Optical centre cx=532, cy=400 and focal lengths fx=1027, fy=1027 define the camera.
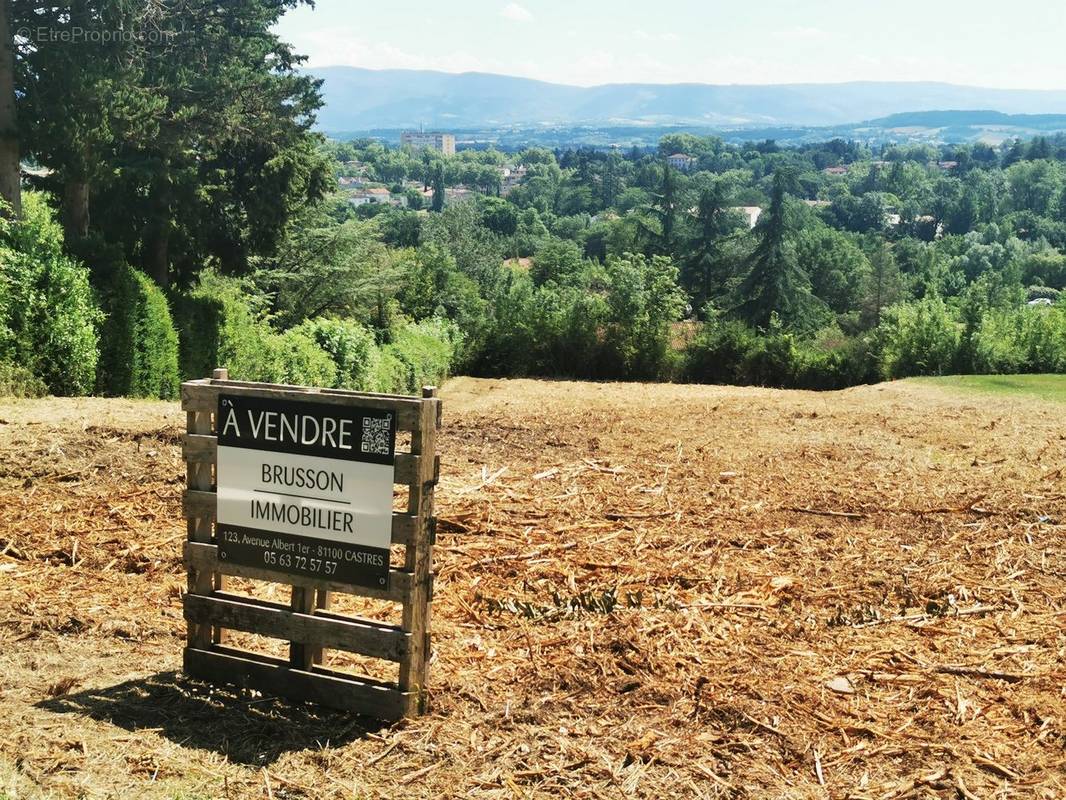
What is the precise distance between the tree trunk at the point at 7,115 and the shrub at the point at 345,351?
859 cm

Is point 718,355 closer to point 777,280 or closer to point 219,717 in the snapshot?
point 777,280

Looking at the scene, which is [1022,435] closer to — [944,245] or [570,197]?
[944,245]

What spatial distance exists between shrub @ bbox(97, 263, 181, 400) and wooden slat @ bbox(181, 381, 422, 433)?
12.4 meters

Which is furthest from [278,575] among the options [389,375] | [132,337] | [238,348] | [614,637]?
[389,375]

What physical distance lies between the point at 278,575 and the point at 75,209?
17.0 m

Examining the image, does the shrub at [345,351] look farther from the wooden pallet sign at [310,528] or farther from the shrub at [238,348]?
the wooden pallet sign at [310,528]

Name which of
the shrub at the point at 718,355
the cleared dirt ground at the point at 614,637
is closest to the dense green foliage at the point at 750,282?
the shrub at the point at 718,355

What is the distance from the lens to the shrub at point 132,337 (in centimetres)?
1652

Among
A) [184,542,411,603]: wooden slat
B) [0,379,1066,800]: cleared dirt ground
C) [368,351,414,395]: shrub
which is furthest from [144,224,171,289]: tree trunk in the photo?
[184,542,411,603]: wooden slat

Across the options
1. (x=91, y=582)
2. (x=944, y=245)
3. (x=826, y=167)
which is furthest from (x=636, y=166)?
(x=91, y=582)

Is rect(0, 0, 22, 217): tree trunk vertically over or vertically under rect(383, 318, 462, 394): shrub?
over

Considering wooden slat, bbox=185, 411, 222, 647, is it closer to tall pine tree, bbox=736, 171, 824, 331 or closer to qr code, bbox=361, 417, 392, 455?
qr code, bbox=361, 417, 392, 455

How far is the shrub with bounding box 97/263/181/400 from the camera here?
54.2 ft

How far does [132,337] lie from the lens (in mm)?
16672
